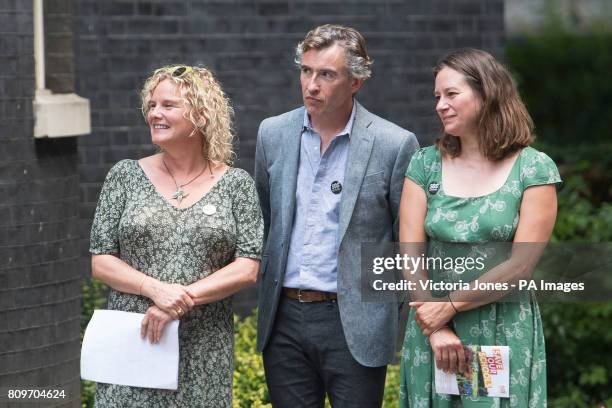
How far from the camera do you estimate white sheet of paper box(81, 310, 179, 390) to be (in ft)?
15.6

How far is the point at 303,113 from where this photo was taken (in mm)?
5273

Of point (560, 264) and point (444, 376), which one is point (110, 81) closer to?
point (560, 264)

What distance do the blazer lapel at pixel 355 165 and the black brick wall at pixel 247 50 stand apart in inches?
124

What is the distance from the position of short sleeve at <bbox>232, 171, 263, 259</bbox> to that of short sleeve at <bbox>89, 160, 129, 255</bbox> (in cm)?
46

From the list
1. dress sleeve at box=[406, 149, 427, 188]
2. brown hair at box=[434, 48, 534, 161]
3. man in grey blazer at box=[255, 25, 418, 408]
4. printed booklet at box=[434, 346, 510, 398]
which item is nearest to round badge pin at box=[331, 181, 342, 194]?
man in grey blazer at box=[255, 25, 418, 408]

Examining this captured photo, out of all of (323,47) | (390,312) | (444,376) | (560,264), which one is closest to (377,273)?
(390,312)

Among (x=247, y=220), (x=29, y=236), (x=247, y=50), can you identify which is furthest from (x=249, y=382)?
(x=247, y=50)

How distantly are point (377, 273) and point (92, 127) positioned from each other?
3.45m

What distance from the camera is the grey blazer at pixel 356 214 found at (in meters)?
5.05

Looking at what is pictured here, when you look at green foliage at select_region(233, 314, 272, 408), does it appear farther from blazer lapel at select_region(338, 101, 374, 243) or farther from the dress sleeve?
the dress sleeve

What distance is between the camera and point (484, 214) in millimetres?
4648

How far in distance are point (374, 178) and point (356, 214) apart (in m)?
0.18

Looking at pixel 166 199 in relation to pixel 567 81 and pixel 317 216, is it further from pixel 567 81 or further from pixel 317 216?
pixel 567 81

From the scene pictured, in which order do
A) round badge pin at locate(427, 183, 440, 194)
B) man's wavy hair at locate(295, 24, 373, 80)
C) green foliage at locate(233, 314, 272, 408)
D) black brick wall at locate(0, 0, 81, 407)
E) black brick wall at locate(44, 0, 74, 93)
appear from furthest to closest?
black brick wall at locate(44, 0, 74, 93), green foliage at locate(233, 314, 272, 408), black brick wall at locate(0, 0, 81, 407), man's wavy hair at locate(295, 24, 373, 80), round badge pin at locate(427, 183, 440, 194)
